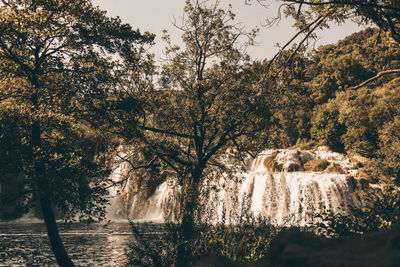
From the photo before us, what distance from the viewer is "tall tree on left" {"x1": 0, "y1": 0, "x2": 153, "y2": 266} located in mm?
7316

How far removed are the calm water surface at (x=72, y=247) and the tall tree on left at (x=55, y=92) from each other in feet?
10.2

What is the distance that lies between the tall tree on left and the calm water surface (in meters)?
3.12

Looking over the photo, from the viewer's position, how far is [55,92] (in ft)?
29.1

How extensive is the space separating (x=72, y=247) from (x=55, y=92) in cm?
1165

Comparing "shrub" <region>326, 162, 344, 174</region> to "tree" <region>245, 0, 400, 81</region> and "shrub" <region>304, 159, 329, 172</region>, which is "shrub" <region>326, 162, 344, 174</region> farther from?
"tree" <region>245, 0, 400, 81</region>

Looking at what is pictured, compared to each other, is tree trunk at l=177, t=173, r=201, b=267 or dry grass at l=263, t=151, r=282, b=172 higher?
dry grass at l=263, t=151, r=282, b=172

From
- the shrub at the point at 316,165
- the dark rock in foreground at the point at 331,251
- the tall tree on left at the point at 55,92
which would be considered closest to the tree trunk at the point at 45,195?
the tall tree on left at the point at 55,92

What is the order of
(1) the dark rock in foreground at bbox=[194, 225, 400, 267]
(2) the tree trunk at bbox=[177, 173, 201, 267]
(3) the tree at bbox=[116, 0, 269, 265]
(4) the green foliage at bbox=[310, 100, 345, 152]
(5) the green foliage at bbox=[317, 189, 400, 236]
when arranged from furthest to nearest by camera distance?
(4) the green foliage at bbox=[310, 100, 345, 152], (3) the tree at bbox=[116, 0, 269, 265], (2) the tree trunk at bbox=[177, 173, 201, 267], (5) the green foliage at bbox=[317, 189, 400, 236], (1) the dark rock in foreground at bbox=[194, 225, 400, 267]

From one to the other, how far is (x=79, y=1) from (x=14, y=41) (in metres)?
2.22

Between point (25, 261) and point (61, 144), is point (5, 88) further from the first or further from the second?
point (25, 261)

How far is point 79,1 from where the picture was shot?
891 cm

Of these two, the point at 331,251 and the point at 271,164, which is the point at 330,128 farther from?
the point at 331,251

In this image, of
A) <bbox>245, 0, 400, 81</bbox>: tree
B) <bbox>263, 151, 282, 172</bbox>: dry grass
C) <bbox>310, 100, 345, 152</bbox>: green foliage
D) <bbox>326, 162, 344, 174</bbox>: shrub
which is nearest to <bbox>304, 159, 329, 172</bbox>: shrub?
<bbox>326, 162, 344, 174</bbox>: shrub

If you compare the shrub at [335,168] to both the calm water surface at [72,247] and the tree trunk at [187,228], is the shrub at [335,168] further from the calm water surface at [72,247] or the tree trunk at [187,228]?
the tree trunk at [187,228]
